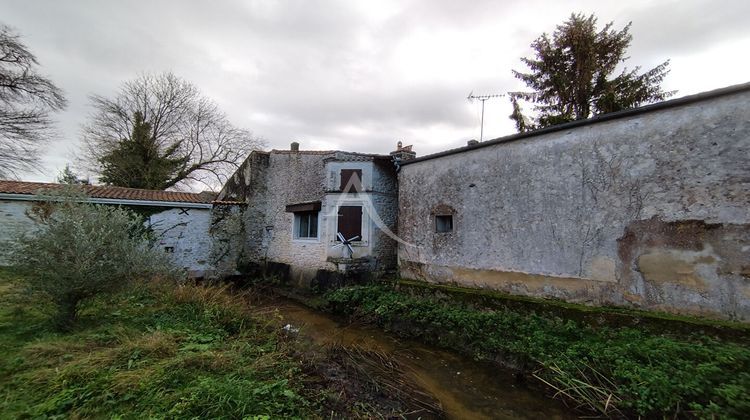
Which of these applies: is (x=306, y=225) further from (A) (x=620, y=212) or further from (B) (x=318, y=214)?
(A) (x=620, y=212)

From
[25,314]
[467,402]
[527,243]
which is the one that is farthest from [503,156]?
[25,314]

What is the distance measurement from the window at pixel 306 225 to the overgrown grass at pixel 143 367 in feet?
19.4

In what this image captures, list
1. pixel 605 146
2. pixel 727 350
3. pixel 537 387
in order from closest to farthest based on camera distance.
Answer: pixel 727 350, pixel 537 387, pixel 605 146

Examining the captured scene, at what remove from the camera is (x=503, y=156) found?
22.2 ft

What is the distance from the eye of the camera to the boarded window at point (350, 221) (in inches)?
393

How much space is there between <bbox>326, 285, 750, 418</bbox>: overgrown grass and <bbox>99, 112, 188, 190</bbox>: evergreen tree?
17915 millimetres

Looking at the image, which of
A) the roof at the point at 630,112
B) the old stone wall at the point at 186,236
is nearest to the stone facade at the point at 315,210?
the old stone wall at the point at 186,236

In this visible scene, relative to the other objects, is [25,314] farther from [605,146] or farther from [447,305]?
[605,146]

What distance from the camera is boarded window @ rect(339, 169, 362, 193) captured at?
10158 millimetres

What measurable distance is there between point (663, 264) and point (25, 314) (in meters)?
9.95

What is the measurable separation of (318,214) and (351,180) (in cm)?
177

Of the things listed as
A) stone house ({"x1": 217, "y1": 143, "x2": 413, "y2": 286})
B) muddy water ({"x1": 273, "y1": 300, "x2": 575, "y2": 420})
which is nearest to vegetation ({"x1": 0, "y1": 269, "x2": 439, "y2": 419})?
muddy water ({"x1": 273, "y1": 300, "x2": 575, "y2": 420})

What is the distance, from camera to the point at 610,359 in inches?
159

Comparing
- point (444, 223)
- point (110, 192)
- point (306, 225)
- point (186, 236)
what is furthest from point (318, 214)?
point (110, 192)
